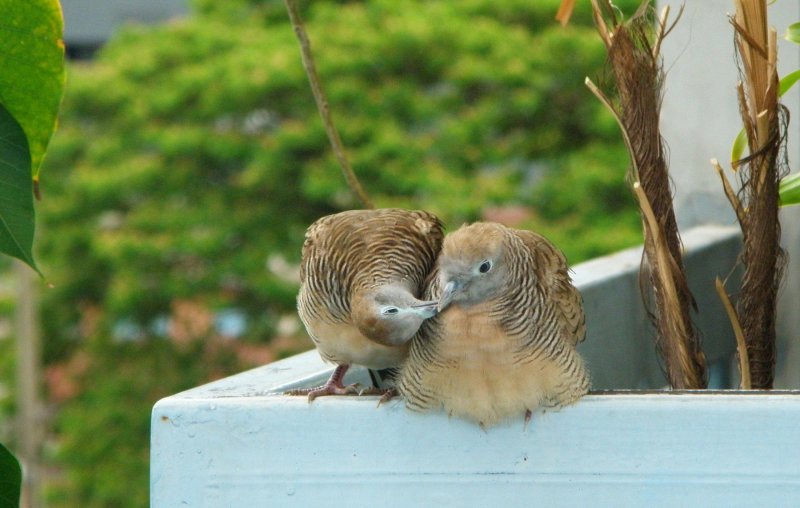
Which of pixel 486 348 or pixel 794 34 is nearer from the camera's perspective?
pixel 486 348

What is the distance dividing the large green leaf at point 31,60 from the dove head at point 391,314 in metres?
0.60

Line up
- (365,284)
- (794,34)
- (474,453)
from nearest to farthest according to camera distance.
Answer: (474,453) → (365,284) → (794,34)

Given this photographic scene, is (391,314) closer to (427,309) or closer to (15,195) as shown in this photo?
(427,309)

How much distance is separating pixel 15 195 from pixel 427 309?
2.04 ft

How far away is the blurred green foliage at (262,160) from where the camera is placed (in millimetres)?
6281

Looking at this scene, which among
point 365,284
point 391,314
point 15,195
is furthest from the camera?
point 365,284

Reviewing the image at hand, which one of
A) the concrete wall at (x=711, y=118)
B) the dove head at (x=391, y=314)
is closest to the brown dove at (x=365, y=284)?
the dove head at (x=391, y=314)

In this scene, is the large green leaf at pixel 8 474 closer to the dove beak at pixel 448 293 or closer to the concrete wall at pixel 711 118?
the dove beak at pixel 448 293

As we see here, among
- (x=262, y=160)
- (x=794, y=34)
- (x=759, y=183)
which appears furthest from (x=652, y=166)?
(x=262, y=160)

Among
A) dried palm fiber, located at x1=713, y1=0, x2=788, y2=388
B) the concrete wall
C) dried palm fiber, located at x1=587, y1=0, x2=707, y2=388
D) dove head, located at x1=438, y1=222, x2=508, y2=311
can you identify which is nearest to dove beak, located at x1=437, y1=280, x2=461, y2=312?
dove head, located at x1=438, y1=222, x2=508, y2=311

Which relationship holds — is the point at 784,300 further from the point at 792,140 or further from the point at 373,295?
the point at 373,295

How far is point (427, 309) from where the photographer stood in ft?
5.11

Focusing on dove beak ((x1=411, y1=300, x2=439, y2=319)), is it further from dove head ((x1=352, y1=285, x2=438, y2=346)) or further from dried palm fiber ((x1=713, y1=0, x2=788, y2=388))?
dried palm fiber ((x1=713, y1=0, x2=788, y2=388))

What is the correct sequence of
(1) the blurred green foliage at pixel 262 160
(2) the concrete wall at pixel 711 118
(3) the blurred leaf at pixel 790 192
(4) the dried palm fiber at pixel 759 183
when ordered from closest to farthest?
(4) the dried palm fiber at pixel 759 183, (3) the blurred leaf at pixel 790 192, (2) the concrete wall at pixel 711 118, (1) the blurred green foliage at pixel 262 160
